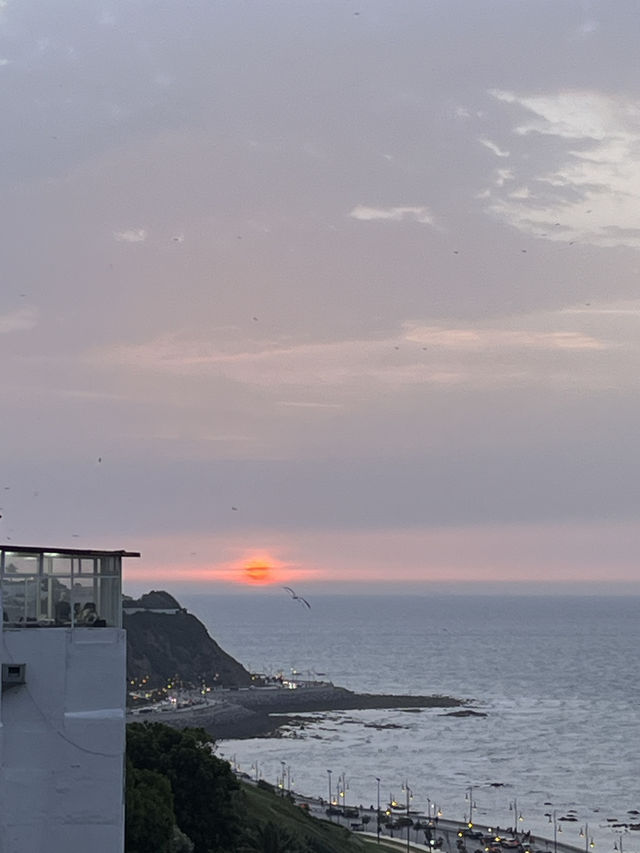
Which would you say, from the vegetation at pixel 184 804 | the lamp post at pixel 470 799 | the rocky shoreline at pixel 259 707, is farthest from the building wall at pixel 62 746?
the rocky shoreline at pixel 259 707

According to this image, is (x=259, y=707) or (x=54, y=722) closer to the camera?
(x=54, y=722)

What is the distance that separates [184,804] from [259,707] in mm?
137792

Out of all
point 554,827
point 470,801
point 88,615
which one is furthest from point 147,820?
point 470,801

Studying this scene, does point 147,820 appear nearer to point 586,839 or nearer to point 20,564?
point 20,564

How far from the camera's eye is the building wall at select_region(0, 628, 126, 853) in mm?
26062

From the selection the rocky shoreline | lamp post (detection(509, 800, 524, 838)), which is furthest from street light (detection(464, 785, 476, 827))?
the rocky shoreline

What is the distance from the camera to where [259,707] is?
597ft

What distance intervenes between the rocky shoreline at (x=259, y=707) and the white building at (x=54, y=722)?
118m

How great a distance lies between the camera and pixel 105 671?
86.9 feet

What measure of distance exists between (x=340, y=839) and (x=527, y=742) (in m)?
85.0

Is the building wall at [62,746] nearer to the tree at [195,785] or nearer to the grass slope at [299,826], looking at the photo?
the tree at [195,785]

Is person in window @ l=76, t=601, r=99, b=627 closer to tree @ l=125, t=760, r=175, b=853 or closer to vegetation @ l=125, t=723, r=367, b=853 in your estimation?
tree @ l=125, t=760, r=175, b=853

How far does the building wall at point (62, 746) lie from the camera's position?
26.1 metres

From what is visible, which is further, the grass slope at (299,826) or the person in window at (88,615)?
the grass slope at (299,826)
